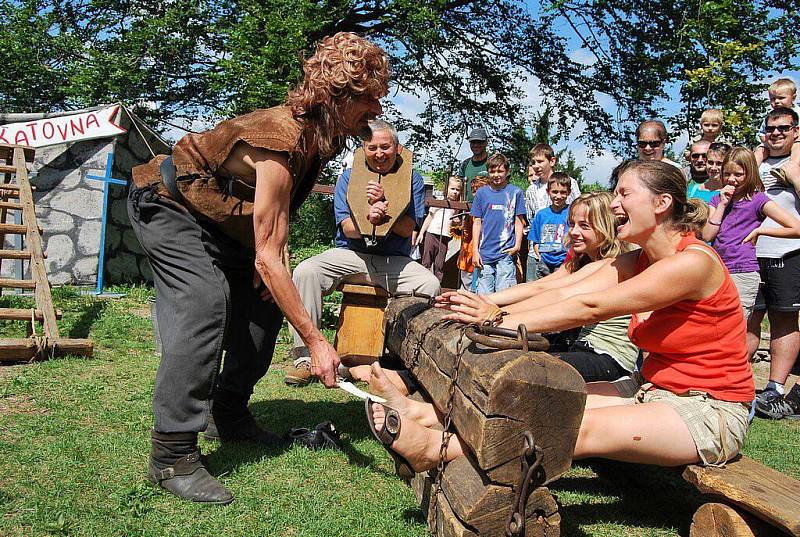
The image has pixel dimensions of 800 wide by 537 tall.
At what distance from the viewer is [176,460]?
9.37ft

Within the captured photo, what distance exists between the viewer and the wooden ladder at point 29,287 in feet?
15.9

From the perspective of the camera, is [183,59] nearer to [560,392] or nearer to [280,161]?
[280,161]

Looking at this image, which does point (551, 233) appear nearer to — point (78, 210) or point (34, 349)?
point (34, 349)

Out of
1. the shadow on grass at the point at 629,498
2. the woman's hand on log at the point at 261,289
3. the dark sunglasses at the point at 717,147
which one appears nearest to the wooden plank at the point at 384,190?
the woman's hand on log at the point at 261,289

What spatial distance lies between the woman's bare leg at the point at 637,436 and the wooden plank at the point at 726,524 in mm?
197

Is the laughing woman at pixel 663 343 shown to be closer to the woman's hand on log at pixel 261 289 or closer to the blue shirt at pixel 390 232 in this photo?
the woman's hand on log at pixel 261 289

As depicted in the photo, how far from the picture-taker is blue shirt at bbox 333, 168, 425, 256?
491cm

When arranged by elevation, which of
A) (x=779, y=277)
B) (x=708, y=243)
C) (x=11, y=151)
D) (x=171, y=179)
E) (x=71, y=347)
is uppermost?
(x=11, y=151)

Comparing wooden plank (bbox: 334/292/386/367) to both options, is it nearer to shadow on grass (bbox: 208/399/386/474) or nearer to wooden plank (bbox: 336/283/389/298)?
wooden plank (bbox: 336/283/389/298)

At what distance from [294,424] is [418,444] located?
1.78 m

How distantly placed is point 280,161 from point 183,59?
11017 millimetres

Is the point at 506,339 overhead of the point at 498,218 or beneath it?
beneath

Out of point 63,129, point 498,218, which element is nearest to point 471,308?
point 498,218

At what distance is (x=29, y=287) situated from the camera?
5711mm
